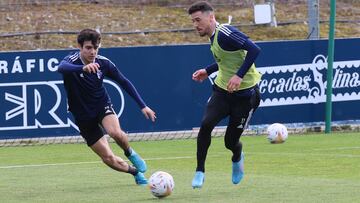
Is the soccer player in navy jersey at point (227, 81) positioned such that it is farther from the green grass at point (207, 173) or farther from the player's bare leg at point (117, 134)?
the player's bare leg at point (117, 134)

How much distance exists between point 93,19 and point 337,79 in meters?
8.61

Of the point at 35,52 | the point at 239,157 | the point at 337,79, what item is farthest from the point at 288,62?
the point at 239,157

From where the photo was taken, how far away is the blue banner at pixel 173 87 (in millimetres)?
A: 20578

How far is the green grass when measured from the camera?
38.4 ft

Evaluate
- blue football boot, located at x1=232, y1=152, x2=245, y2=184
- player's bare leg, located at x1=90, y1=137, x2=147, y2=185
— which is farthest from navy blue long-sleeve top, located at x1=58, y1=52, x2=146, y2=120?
blue football boot, located at x1=232, y1=152, x2=245, y2=184

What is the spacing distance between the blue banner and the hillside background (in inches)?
231

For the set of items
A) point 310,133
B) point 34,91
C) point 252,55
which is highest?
point 252,55

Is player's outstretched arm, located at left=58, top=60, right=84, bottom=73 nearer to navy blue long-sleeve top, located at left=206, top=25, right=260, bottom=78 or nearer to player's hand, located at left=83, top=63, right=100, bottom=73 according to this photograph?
player's hand, located at left=83, top=63, right=100, bottom=73

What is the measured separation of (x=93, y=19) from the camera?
2859 centimetres

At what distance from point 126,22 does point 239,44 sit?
1702 cm

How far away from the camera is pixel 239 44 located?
12.1 meters

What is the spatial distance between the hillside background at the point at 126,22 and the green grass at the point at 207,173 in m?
7.19

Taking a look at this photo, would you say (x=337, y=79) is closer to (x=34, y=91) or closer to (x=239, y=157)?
(x=34, y=91)

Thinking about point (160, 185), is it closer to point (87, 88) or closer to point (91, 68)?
point (91, 68)
